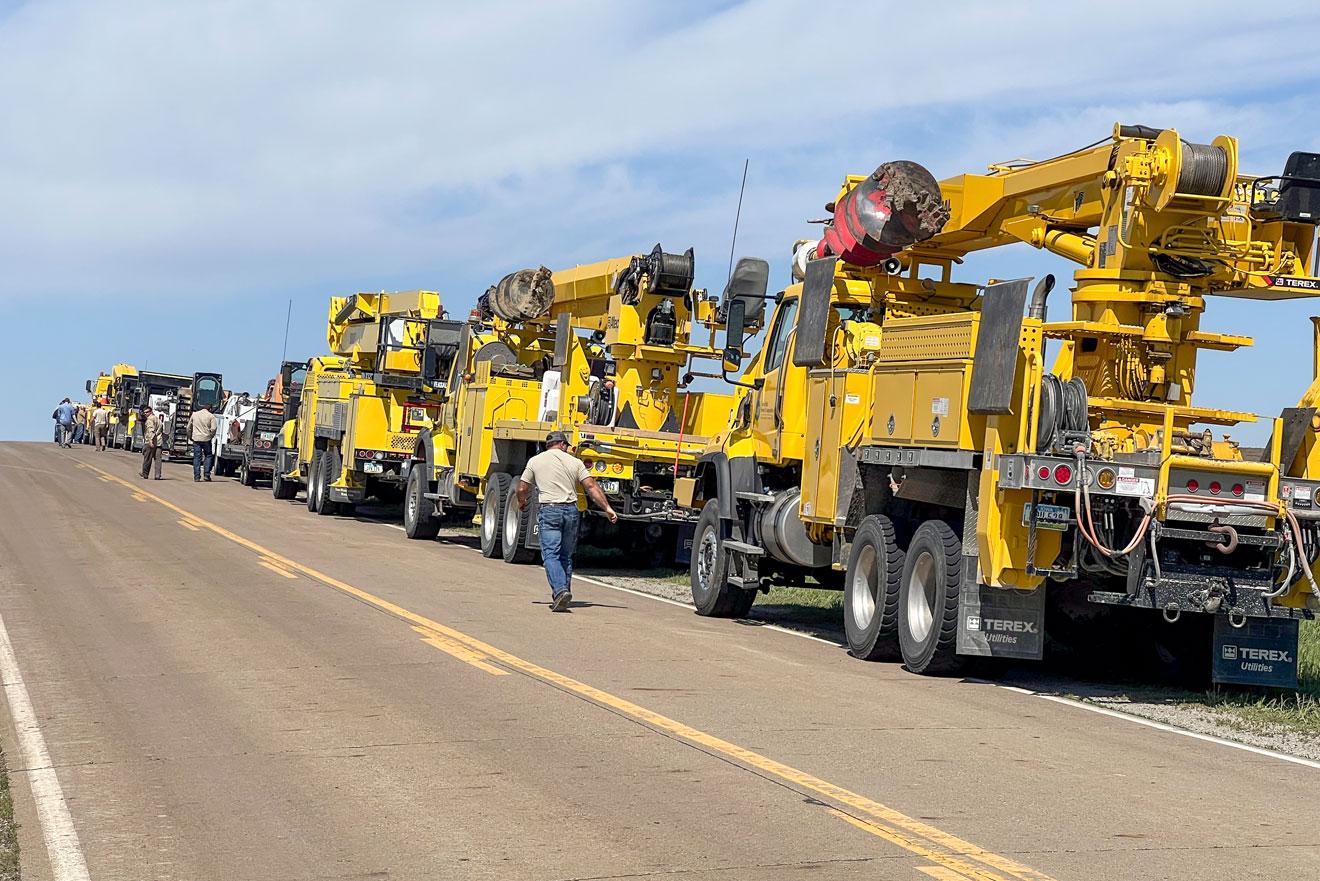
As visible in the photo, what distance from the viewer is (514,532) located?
22438 mm

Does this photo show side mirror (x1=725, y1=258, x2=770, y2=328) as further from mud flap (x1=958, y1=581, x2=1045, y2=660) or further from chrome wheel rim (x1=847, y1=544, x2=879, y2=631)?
mud flap (x1=958, y1=581, x2=1045, y2=660)

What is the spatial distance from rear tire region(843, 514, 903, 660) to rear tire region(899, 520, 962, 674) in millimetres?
100

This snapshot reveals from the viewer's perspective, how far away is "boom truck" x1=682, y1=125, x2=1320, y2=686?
37.0ft

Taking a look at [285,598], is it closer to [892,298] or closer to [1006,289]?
[892,298]

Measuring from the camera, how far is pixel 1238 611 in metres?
11.3

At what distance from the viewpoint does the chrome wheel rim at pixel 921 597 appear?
12656 millimetres

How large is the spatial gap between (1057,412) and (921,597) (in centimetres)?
210

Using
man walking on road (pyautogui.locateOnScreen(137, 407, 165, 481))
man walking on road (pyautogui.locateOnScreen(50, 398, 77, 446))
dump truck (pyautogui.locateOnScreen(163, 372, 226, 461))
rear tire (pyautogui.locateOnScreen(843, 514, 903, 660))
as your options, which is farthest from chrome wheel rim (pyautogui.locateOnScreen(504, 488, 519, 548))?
man walking on road (pyautogui.locateOnScreen(50, 398, 77, 446))

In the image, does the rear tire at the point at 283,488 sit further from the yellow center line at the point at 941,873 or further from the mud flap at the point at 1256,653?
the yellow center line at the point at 941,873

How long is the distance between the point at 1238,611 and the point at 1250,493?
796 millimetres

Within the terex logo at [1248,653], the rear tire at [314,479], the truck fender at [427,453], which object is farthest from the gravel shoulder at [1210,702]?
the rear tire at [314,479]

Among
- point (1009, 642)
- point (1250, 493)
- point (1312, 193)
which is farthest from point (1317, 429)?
point (1009, 642)

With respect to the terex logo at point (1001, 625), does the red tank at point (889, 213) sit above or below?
above

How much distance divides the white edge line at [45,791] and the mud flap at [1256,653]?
7842mm
